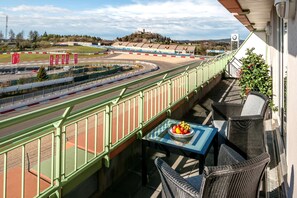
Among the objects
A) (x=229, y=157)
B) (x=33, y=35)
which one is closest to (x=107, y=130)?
(x=229, y=157)

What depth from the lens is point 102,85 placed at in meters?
24.6

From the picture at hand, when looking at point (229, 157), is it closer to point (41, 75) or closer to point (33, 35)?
point (41, 75)

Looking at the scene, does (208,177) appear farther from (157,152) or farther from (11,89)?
(11,89)

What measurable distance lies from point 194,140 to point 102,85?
72.4 ft

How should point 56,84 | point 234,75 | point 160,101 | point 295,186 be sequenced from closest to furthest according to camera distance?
point 295,186, point 160,101, point 234,75, point 56,84

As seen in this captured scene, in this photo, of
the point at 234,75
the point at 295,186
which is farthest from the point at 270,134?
the point at 234,75

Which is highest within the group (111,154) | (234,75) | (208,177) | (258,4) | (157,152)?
(258,4)

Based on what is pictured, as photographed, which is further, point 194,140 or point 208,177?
point 194,140

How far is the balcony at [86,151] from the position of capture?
6.89 feet

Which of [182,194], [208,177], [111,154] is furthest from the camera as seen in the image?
[111,154]

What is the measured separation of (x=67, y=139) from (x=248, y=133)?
2483 mm

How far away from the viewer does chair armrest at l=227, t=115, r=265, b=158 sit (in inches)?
129

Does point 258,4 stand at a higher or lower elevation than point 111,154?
higher

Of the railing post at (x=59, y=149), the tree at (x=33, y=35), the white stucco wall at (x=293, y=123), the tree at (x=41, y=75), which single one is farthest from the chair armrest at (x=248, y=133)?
the tree at (x=33, y=35)
